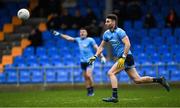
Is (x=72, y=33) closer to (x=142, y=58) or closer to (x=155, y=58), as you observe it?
(x=142, y=58)

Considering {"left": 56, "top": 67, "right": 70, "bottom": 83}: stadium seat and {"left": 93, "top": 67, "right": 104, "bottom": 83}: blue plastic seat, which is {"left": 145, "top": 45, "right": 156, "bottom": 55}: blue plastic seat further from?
{"left": 56, "top": 67, "right": 70, "bottom": 83}: stadium seat

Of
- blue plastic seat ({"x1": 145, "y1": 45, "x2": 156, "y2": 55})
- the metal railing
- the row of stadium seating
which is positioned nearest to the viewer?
the metal railing

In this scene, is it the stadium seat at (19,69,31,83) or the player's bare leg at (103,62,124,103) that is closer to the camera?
the player's bare leg at (103,62,124,103)

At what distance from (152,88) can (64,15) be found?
7.16m

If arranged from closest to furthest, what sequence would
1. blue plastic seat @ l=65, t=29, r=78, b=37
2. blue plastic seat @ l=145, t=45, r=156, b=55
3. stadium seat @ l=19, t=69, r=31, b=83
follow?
1. stadium seat @ l=19, t=69, r=31, b=83
2. blue plastic seat @ l=145, t=45, r=156, b=55
3. blue plastic seat @ l=65, t=29, r=78, b=37

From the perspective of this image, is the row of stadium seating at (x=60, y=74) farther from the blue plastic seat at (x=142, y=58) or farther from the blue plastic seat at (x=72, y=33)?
the blue plastic seat at (x=72, y=33)

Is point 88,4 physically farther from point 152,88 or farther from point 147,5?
point 152,88

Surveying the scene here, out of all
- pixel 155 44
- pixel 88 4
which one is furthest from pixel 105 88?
pixel 88 4

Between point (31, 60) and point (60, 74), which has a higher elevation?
point (31, 60)

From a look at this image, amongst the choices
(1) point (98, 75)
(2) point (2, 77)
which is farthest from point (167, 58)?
(2) point (2, 77)

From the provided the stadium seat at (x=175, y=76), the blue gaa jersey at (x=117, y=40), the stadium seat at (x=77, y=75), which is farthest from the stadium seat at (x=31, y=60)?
the blue gaa jersey at (x=117, y=40)

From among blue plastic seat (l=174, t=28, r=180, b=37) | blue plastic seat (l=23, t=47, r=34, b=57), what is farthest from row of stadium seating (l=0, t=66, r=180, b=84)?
blue plastic seat (l=174, t=28, r=180, b=37)

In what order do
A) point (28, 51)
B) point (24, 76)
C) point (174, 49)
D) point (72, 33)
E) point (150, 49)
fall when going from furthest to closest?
point (72, 33), point (28, 51), point (150, 49), point (174, 49), point (24, 76)

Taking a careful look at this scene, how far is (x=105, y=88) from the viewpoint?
23719mm
